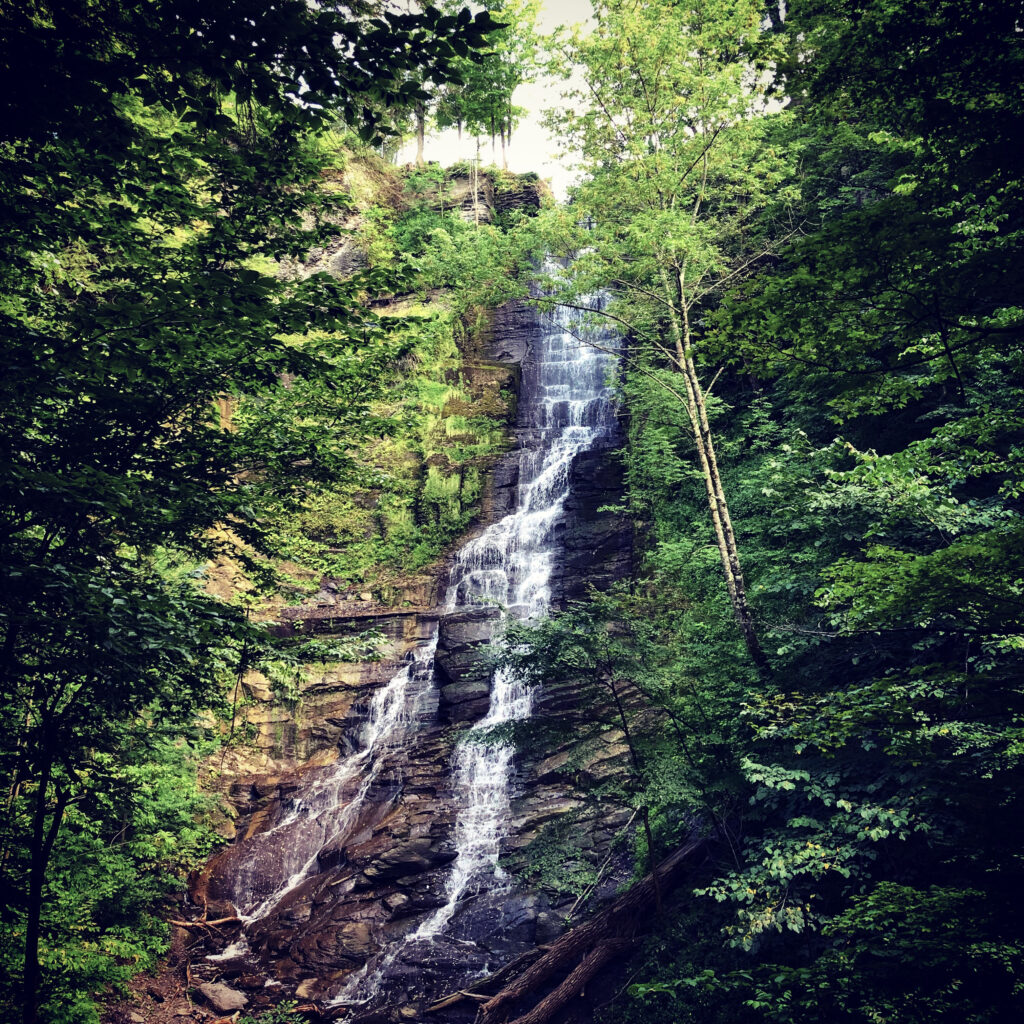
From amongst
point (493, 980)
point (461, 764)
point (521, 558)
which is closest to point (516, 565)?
point (521, 558)

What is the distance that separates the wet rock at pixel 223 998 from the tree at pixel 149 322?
4.64 metres

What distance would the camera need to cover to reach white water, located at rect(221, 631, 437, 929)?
44.9 feet

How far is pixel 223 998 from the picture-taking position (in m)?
10.3

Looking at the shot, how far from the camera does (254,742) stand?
1745cm

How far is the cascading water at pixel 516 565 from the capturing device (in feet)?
38.4

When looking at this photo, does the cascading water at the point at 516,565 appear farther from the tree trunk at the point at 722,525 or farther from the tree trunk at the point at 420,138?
the tree trunk at the point at 420,138

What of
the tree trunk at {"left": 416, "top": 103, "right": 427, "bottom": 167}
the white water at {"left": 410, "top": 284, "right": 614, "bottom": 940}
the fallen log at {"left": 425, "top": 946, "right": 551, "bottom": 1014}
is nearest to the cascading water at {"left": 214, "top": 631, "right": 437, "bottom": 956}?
the white water at {"left": 410, "top": 284, "right": 614, "bottom": 940}

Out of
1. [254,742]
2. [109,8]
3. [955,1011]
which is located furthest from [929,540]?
[254,742]

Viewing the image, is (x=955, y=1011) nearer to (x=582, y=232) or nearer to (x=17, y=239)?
(x=17, y=239)

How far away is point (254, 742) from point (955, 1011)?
17682 mm

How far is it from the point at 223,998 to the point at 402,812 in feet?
15.1

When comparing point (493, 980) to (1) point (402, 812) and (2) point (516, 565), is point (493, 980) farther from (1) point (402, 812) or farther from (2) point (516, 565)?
(2) point (516, 565)

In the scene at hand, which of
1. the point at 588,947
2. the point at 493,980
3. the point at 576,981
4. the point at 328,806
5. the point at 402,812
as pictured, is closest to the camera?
the point at 576,981

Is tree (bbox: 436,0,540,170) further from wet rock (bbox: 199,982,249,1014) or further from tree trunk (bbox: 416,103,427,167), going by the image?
wet rock (bbox: 199,982,249,1014)
